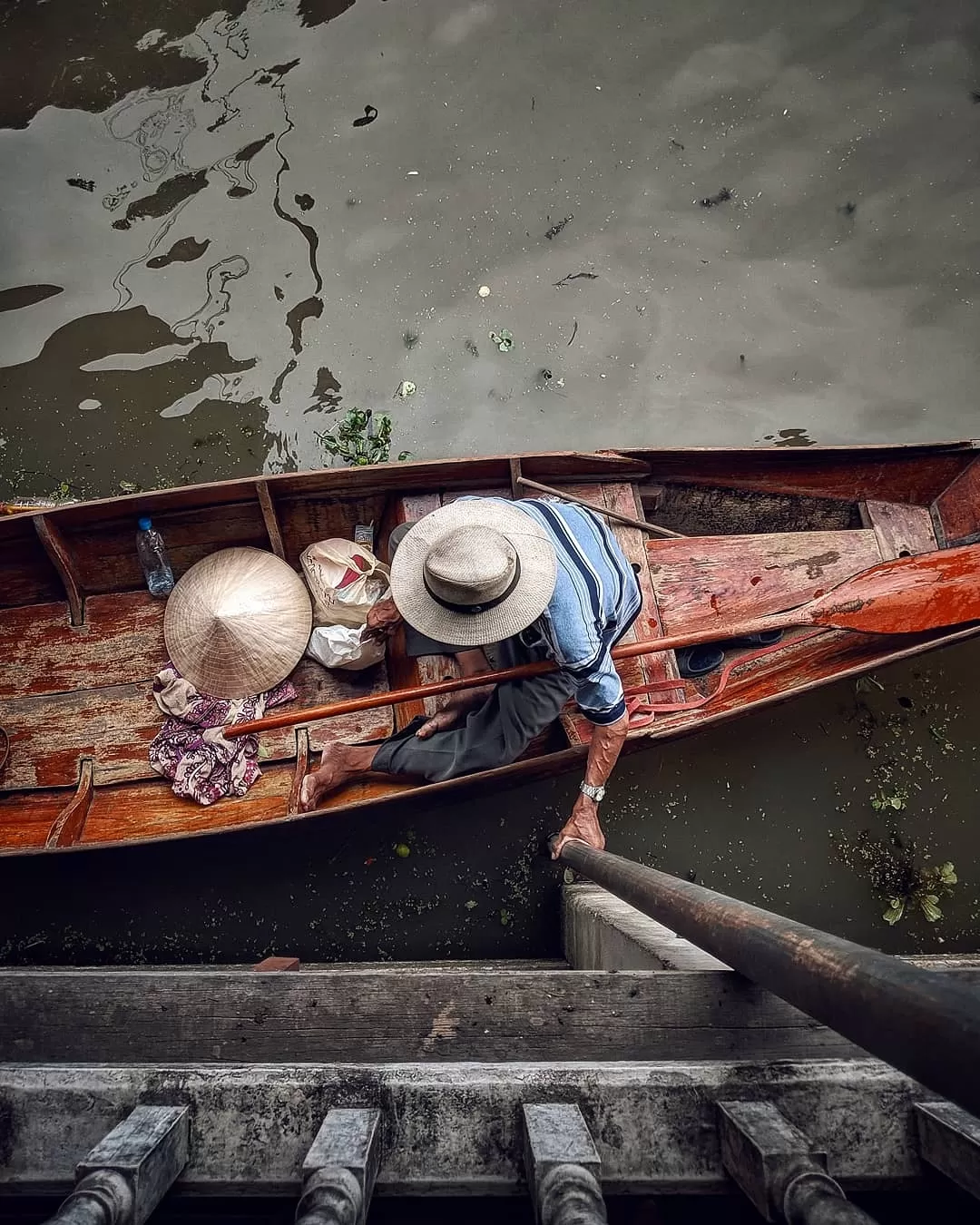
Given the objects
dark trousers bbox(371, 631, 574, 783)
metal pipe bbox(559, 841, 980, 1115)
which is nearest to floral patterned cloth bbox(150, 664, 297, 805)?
dark trousers bbox(371, 631, 574, 783)

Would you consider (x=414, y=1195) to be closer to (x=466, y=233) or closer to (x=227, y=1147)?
(x=227, y=1147)

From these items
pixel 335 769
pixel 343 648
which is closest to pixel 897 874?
pixel 335 769

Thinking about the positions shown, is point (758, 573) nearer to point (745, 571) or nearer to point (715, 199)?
point (745, 571)

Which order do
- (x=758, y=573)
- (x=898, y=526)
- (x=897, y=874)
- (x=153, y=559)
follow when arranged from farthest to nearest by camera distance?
(x=897, y=874), (x=898, y=526), (x=758, y=573), (x=153, y=559)

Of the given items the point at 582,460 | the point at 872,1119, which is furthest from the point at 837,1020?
the point at 582,460

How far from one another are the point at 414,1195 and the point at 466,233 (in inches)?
212

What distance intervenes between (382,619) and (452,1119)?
8.02ft

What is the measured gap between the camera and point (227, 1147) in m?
1.67

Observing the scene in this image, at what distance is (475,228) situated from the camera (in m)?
5.26

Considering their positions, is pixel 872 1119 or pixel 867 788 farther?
pixel 867 788

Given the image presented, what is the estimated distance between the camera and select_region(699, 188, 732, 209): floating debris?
17.3 feet

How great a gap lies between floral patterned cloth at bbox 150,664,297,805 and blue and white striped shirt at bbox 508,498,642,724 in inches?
77.7

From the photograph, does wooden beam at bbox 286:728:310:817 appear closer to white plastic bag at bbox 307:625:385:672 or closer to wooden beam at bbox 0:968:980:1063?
white plastic bag at bbox 307:625:385:672

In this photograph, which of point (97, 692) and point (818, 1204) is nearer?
point (818, 1204)
